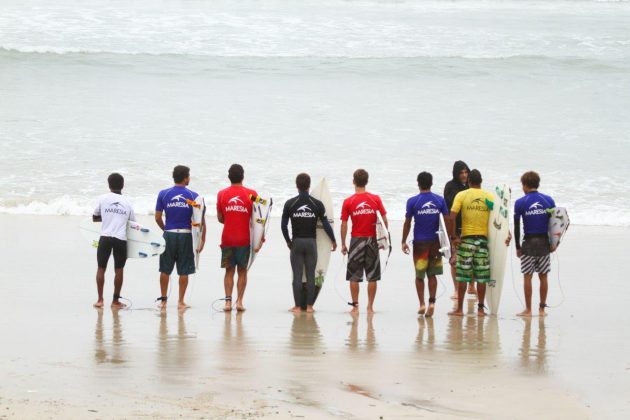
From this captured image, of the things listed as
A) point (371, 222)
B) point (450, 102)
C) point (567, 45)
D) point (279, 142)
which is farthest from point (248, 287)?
point (567, 45)

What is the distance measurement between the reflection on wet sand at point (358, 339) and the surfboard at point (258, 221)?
123 cm

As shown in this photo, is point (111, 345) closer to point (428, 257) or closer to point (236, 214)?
point (236, 214)

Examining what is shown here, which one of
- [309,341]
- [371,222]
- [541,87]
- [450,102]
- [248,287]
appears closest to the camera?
[309,341]

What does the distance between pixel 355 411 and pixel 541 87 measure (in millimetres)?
26588

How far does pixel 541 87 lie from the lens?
30812mm

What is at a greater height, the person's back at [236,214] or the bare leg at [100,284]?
the person's back at [236,214]

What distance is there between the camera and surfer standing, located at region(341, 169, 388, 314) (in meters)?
9.48

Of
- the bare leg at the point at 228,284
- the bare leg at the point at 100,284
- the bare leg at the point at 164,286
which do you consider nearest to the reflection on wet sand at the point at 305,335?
the bare leg at the point at 228,284

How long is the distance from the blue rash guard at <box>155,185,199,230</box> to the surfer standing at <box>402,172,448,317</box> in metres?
2.07

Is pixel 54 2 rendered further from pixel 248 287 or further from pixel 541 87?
pixel 248 287

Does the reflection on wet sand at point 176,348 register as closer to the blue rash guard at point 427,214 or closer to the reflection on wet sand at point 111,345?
the reflection on wet sand at point 111,345

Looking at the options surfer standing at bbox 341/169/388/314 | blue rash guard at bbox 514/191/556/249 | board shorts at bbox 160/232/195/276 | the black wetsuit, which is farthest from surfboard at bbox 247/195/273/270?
blue rash guard at bbox 514/191/556/249

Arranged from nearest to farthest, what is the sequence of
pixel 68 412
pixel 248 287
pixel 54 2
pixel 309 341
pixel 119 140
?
pixel 68 412, pixel 309 341, pixel 248 287, pixel 119 140, pixel 54 2

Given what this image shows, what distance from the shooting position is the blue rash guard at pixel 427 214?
30.9 feet
